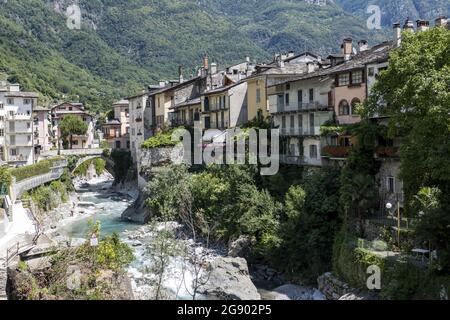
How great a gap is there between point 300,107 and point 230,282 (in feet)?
68.9

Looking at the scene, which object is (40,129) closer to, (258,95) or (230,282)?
(258,95)

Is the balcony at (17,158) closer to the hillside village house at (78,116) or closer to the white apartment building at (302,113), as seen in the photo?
the hillside village house at (78,116)

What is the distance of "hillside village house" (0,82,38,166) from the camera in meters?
85.0

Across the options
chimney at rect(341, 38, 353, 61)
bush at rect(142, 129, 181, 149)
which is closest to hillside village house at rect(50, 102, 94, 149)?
bush at rect(142, 129, 181, 149)

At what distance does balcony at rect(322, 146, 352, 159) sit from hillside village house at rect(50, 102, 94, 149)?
265 ft

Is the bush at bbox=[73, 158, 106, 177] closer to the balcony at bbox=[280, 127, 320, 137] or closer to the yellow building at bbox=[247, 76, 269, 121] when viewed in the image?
the yellow building at bbox=[247, 76, 269, 121]

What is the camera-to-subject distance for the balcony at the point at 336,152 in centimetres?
4462

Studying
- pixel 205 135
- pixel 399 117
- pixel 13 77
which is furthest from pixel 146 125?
pixel 13 77

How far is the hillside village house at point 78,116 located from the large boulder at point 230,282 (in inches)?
3308

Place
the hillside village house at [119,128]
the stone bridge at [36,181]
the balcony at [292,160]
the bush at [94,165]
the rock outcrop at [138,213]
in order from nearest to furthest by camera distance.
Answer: the balcony at [292,160] → the stone bridge at [36,181] → the rock outcrop at [138,213] → the hillside village house at [119,128] → the bush at [94,165]

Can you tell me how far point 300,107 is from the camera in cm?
5400

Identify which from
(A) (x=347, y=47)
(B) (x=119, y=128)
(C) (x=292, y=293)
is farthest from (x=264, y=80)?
(B) (x=119, y=128)

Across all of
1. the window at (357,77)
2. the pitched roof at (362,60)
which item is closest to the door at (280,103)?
the pitched roof at (362,60)
